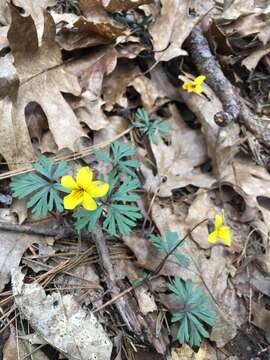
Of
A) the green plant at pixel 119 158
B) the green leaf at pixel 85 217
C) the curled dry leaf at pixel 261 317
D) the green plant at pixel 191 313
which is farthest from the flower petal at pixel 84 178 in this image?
the curled dry leaf at pixel 261 317

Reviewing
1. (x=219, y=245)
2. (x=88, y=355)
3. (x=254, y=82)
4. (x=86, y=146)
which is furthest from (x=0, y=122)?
(x=254, y=82)

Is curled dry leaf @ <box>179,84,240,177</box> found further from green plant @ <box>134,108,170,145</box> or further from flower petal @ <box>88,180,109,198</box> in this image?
flower petal @ <box>88,180,109,198</box>

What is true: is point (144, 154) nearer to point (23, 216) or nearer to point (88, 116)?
point (88, 116)

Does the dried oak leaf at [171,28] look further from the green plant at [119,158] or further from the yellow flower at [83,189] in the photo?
the yellow flower at [83,189]

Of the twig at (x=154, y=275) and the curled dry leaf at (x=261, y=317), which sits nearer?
the twig at (x=154, y=275)

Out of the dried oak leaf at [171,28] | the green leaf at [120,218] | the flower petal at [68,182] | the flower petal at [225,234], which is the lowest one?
the flower petal at [225,234]

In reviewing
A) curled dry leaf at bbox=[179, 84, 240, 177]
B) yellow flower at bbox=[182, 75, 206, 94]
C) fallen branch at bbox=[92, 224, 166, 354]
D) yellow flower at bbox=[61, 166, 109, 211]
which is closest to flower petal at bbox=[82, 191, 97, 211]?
yellow flower at bbox=[61, 166, 109, 211]
